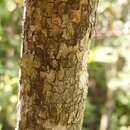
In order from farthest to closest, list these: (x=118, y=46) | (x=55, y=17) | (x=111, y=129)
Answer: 1. (x=111, y=129)
2. (x=118, y=46)
3. (x=55, y=17)

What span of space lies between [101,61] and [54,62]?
246cm

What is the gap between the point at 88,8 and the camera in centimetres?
96

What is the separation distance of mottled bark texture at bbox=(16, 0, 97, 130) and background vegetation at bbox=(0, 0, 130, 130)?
122 cm

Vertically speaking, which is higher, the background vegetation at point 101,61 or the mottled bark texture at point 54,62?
the mottled bark texture at point 54,62

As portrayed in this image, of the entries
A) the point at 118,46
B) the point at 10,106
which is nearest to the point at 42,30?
the point at 10,106

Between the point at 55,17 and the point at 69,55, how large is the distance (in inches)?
4.8

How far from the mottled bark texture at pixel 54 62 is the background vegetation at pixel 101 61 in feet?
4.01

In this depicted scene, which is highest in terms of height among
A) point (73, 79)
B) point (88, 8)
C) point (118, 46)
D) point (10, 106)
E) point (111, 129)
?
point (88, 8)

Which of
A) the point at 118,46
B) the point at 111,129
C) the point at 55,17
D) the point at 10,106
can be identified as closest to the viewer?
the point at 55,17

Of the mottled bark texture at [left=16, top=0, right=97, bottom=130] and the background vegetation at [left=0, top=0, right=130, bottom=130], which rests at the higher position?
the mottled bark texture at [left=16, top=0, right=97, bottom=130]

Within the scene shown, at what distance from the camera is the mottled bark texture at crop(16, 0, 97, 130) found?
94 centimetres

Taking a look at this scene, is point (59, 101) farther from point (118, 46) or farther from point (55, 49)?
point (118, 46)

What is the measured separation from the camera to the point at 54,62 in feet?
3.17

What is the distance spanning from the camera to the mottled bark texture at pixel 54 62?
3.08ft
